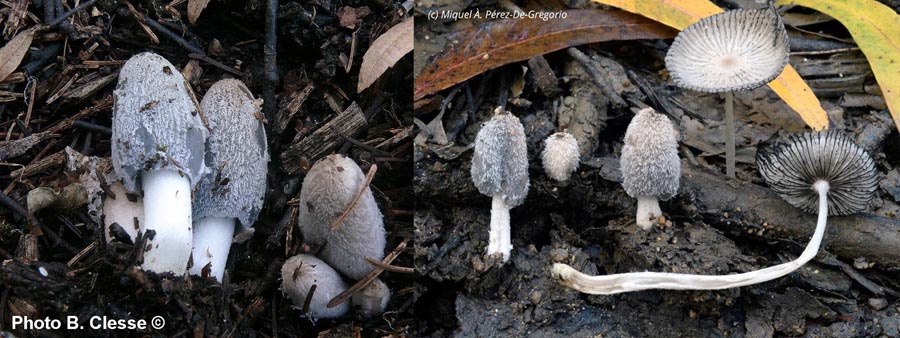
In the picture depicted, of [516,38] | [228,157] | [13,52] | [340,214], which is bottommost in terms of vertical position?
[340,214]

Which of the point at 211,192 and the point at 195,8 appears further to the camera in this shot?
the point at 195,8

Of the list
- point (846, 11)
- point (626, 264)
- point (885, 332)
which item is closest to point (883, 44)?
point (846, 11)

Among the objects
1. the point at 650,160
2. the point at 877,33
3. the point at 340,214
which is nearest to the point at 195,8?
the point at 340,214

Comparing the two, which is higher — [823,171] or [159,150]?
[159,150]

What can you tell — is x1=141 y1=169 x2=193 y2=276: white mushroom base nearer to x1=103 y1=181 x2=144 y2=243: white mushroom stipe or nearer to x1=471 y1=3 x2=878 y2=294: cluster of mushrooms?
x1=103 y1=181 x2=144 y2=243: white mushroom stipe

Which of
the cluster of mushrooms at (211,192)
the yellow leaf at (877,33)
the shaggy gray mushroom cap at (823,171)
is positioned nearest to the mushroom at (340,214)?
the cluster of mushrooms at (211,192)

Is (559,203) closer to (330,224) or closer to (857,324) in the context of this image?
(330,224)

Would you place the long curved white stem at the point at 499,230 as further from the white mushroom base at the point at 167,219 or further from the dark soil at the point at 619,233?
the white mushroom base at the point at 167,219

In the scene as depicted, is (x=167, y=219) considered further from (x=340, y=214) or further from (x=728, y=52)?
(x=728, y=52)
